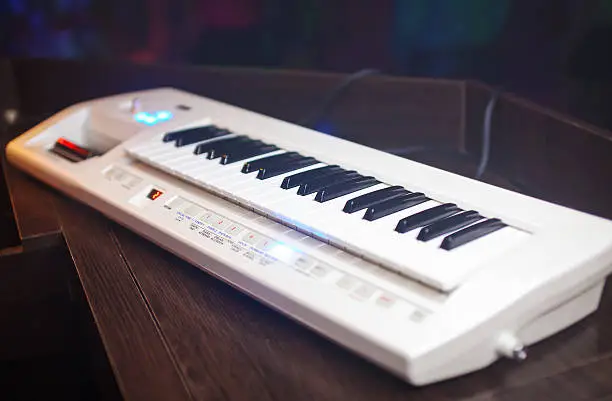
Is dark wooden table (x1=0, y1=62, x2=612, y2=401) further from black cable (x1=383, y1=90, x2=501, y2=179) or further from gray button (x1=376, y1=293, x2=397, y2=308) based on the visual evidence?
black cable (x1=383, y1=90, x2=501, y2=179)

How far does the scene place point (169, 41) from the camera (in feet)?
3.75

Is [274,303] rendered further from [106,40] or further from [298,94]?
[106,40]

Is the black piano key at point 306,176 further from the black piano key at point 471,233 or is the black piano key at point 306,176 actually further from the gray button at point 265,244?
the black piano key at point 471,233

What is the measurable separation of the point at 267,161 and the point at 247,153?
0.14 feet

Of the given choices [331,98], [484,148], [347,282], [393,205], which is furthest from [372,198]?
[331,98]

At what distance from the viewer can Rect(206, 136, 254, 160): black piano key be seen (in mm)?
796

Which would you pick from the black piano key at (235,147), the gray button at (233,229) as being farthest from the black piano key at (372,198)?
the black piano key at (235,147)

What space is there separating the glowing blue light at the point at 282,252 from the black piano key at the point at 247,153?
0.19 m

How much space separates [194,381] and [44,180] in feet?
1.61

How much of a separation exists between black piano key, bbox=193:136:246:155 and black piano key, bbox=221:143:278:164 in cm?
4

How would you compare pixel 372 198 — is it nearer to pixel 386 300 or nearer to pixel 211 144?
pixel 386 300

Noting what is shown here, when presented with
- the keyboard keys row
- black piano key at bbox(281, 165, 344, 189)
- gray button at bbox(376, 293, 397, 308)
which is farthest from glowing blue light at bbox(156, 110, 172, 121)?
gray button at bbox(376, 293, 397, 308)

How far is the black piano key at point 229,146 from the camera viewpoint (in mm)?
796

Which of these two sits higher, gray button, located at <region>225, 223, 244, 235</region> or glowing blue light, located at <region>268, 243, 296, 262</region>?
glowing blue light, located at <region>268, 243, 296, 262</region>
